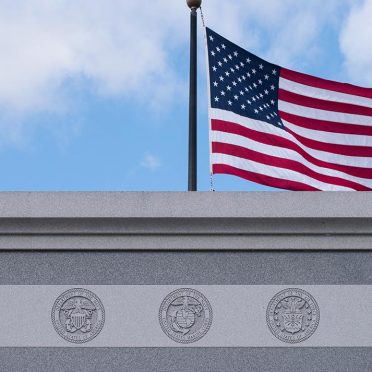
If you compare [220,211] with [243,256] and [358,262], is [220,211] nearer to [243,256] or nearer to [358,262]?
[243,256]

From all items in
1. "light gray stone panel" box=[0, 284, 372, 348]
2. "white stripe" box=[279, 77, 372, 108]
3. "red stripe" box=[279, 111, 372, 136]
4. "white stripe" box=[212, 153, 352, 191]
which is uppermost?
"white stripe" box=[279, 77, 372, 108]

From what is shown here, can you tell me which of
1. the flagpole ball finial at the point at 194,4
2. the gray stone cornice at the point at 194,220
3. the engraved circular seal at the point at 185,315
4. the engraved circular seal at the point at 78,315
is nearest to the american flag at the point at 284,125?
the flagpole ball finial at the point at 194,4

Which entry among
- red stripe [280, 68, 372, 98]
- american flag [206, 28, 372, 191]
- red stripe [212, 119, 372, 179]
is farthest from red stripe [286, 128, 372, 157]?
red stripe [280, 68, 372, 98]

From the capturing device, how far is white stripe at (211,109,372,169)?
356 inches

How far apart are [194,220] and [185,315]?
76 cm

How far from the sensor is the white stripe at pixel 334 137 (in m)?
9.28

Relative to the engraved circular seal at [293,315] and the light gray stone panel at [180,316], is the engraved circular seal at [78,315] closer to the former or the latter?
the light gray stone panel at [180,316]

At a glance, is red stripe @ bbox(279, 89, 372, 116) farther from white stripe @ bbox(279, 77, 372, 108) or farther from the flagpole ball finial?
the flagpole ball finial

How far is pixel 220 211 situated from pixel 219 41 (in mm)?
3109

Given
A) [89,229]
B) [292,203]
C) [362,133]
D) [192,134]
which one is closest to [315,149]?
[362,133]

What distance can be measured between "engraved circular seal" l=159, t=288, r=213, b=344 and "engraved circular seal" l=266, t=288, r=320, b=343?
20.1 inches

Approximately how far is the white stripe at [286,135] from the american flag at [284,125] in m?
0.01

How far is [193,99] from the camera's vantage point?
933 cm

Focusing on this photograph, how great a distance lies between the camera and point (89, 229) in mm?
7160
